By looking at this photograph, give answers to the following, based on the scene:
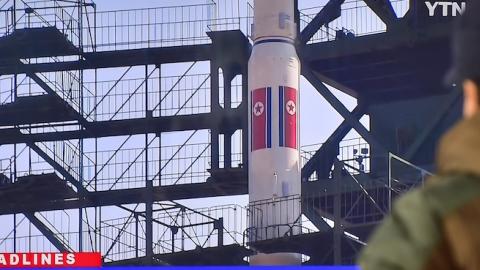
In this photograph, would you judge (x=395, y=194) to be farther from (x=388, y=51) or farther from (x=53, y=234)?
(x=53, y=234)

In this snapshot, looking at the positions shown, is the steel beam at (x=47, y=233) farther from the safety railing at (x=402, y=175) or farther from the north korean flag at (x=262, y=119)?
the safety railing at (x=402, y=175)

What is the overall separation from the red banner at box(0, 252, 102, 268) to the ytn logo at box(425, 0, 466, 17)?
14045 millimetres

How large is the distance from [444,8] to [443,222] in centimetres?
3791

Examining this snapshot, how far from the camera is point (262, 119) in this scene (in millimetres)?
32125

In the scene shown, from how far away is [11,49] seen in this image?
39781mm

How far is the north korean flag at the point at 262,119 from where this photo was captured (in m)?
32.1

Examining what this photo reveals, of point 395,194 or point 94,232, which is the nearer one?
point 395,194

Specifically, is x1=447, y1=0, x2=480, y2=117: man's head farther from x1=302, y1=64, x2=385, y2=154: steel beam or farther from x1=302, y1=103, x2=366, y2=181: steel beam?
x1=302, y1=64, x2=385, y2=154: steel beam

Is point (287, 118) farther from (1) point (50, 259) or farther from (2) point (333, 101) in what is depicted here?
(1) point (50, 259)

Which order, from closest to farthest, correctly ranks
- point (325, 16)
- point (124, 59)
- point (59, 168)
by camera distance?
point (59, 168), point (325, 16), point (124, 59)

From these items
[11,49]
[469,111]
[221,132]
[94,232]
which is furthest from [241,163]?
[469,111]

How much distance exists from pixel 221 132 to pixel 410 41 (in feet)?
18.6

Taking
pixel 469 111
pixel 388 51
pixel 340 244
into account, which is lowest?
pixel 469 111

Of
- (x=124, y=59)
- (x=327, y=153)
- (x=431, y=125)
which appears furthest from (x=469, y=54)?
(x=124, y=59)
